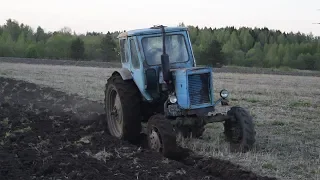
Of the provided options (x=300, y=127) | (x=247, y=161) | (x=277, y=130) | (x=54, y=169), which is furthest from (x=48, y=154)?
(x=300, y=127)

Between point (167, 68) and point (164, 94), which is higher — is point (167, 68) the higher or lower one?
the higher one

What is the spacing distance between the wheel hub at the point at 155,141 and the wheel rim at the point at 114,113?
167cm

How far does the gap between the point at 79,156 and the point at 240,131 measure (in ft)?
9.66

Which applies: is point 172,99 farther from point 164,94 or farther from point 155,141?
point 155,141

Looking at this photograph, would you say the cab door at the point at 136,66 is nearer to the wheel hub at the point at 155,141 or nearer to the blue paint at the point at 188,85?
the blue paint at the point at 188,85

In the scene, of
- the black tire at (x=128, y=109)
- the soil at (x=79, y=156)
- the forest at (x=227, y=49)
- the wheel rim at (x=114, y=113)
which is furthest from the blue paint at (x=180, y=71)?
the forest at (x=227, y=49)

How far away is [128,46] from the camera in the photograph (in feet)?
32.1

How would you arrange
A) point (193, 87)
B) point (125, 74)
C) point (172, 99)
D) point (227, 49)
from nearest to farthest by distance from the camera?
point (172, 99)
point (193, 87)
point (125, 74)
point (227, 49)

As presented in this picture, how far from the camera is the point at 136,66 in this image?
9.61 metres

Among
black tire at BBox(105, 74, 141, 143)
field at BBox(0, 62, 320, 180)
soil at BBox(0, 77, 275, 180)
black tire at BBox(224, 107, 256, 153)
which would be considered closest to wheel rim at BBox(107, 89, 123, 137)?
black tire at BBox(105, 74, 141, 143)

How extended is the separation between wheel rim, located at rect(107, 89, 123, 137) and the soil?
29cm

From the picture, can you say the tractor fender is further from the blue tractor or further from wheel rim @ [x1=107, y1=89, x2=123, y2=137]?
wheel rim @ [x1=107, y1=89, x2=123, y2=137]

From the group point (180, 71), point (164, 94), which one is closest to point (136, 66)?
point (164, 94)

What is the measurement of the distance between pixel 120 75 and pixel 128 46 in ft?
2.22
